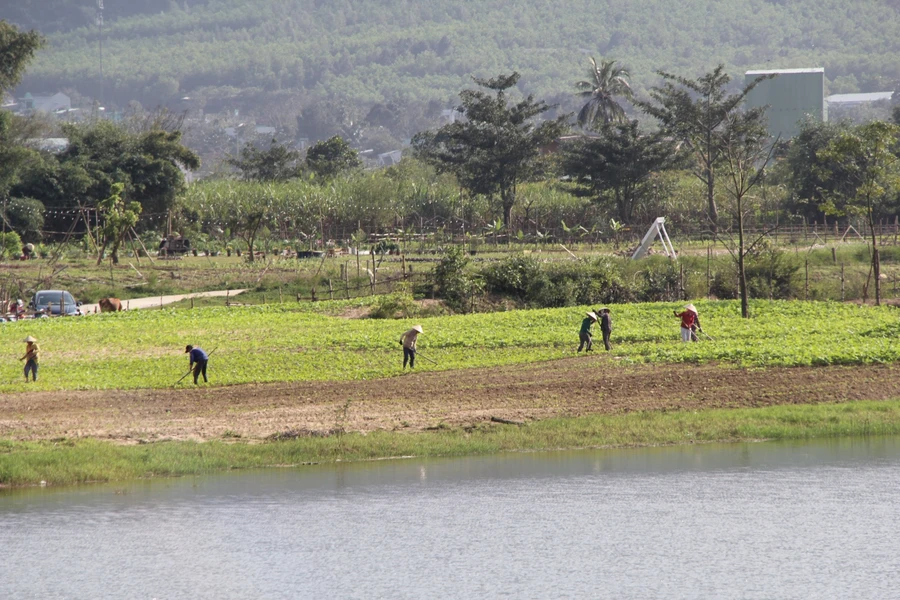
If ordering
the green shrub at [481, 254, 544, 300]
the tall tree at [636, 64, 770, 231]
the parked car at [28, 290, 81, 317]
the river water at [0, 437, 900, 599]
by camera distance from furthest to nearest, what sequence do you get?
the tall tree at [636, 64, 770, 231]
the parked car at [28, 290, 81, 317]
the green shrub at [481, 254, 544, 300]
the river water at [0, 437, 900, 599]

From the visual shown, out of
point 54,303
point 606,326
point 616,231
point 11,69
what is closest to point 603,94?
point 616,231

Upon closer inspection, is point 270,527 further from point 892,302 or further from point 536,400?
point 892,302

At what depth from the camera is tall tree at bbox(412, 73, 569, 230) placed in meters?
80.1

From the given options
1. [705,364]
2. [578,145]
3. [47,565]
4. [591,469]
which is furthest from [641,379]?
[578,145]

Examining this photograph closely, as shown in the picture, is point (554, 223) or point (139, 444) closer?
point (139, 444)

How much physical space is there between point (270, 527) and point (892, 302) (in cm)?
3036

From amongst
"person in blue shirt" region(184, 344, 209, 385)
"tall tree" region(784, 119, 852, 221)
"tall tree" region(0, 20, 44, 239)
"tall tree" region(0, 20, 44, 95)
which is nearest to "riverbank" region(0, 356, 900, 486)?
"person in blue shirt" region(184, 344, 209, 385)

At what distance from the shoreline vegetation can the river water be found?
1.01 feet

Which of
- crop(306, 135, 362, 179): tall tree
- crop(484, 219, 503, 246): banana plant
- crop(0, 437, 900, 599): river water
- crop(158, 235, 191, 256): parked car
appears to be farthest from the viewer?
crop(306, 135, 362, 179): tall tree

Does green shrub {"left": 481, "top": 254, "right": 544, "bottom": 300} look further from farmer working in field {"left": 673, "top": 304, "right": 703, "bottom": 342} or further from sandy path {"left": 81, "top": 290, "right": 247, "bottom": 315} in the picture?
farmer working in field {"left": 673, "top": 304, "right": 703, "bottom": 342}

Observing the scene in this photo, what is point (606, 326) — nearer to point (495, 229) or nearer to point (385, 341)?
point (385, 341)

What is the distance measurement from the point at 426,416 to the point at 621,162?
52613 mm

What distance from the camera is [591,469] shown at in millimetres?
23516

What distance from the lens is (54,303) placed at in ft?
152
